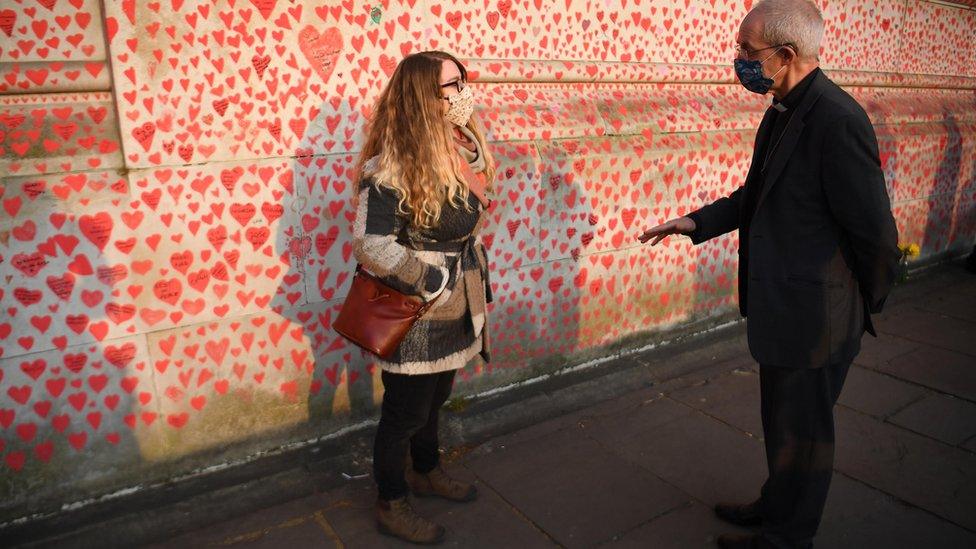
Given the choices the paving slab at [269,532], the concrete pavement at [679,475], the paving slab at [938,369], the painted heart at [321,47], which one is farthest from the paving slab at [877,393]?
the painted heart at [321,47]

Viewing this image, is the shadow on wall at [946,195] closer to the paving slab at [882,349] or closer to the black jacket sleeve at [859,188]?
the paving slab at [882,349]

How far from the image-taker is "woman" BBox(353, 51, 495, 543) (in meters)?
2.38

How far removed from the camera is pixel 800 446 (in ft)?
8.22

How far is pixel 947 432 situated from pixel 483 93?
3101 mm

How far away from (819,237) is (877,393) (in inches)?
91.7

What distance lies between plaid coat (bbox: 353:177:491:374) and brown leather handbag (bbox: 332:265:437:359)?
0.13ft

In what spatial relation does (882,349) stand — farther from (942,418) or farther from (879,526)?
(879,526)

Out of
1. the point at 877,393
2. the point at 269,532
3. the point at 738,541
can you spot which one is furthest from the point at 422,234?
the point at 877,393

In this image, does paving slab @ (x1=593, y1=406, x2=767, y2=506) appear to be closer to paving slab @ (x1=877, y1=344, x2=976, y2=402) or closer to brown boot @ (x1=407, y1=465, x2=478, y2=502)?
brown boot @ (x1=407, y1=465, x2=478, y2=502)

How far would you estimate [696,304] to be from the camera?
16.3 ft

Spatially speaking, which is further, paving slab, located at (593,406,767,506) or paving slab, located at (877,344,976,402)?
paving slab, located at (877,344,976,402)

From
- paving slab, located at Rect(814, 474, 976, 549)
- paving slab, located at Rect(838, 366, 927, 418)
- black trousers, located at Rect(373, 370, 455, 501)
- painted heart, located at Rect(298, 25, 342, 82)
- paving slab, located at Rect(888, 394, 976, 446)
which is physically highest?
painted heart, located at Rect(298, 25, 342, 82)

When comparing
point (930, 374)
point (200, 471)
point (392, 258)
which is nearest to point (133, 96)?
point (392, 258)

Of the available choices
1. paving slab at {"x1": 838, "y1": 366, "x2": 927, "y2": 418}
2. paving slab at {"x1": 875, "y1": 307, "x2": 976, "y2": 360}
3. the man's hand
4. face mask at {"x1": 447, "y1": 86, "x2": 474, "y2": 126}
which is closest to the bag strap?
face mask at {"x1": 447, "y1": 86, "x2": 474, "y2": 126}
